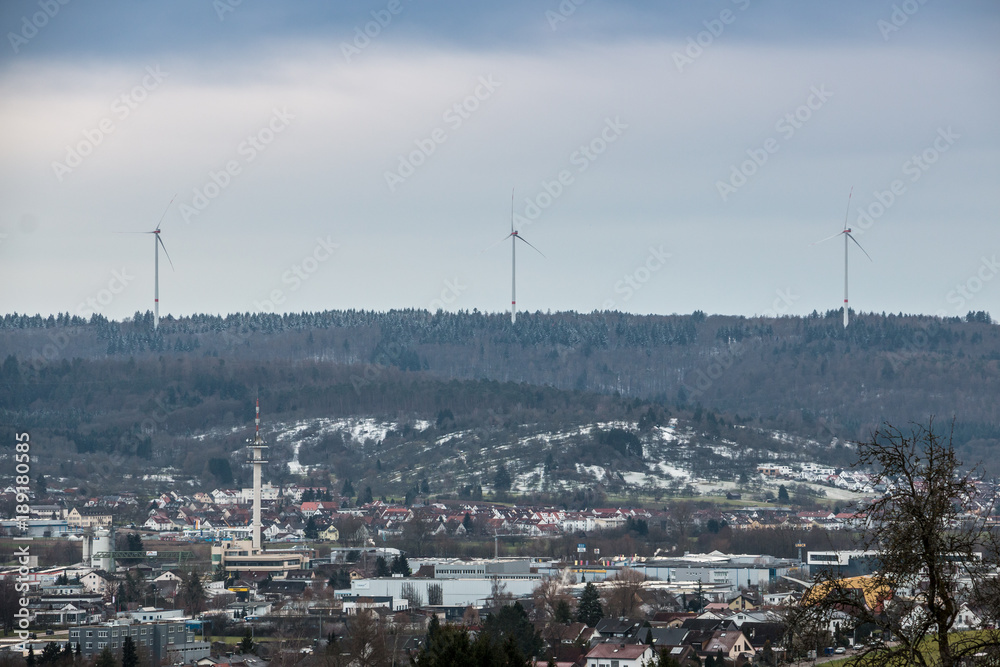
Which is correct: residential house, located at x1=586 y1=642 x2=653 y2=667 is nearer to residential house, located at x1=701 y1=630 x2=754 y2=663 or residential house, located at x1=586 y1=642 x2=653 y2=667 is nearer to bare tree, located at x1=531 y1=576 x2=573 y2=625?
residential house, located at x1=701 y1=630 x2=754 y2=663

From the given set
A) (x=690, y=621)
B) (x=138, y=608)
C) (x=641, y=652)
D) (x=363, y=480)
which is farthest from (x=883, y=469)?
(x=363, y=480)

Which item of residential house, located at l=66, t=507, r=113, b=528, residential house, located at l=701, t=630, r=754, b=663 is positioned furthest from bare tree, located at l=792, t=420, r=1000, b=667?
residential house, located at l=66, t=507, r=113, b=528

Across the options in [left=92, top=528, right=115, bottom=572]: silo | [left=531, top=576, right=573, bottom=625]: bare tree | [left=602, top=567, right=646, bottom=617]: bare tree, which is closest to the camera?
[left=531, top=576, right=573, bottom=625]: bare tree

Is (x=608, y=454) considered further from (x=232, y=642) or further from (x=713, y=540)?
(x=232, y=642)

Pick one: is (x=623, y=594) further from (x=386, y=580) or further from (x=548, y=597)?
(x=386, y=580)

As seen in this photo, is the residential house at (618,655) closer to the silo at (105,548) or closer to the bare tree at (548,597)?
the bare tree at (548,597)

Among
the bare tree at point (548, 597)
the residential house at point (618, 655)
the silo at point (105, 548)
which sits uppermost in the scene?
the silo at point (105, 548)

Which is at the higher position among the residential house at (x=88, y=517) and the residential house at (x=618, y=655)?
the residential house at (x=88, y=517)

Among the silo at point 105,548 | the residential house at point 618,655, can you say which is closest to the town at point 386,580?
the residential house at point 618,655

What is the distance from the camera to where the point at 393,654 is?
2136 inches

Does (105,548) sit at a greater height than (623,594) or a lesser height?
greater

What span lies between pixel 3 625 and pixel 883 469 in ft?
193

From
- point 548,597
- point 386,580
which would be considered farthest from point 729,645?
point 386,580

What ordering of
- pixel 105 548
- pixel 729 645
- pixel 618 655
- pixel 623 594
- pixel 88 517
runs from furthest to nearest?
pixel 88 517
pixel 105 548
pixel 623 594
pixel 729 645
pixel 618 655
